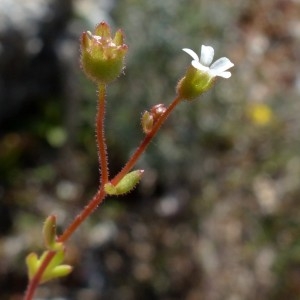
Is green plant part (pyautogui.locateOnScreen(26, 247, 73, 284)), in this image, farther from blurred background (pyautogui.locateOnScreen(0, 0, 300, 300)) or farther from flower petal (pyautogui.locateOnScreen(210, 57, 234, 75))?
blurred background (pyautogui.locateOnScreen(0, 0, 300, 300))

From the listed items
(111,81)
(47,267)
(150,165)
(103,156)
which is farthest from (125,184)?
(150,165)

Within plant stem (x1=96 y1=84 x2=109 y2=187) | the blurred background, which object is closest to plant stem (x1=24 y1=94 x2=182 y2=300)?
plant stem (x1=96 y1=84 x2=109 y2=187)

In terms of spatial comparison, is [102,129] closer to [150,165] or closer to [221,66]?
[221,66]

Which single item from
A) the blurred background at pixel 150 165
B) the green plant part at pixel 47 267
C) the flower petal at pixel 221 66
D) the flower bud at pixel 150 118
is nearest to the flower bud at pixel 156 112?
the flower bud at pixel 150 118

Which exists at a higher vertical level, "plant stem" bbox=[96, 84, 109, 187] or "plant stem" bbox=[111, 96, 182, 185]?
"plant stem" bbox=[96, 84, 109, 187]

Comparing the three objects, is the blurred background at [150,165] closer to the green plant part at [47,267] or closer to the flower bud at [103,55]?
the green plant part at [47,267]
